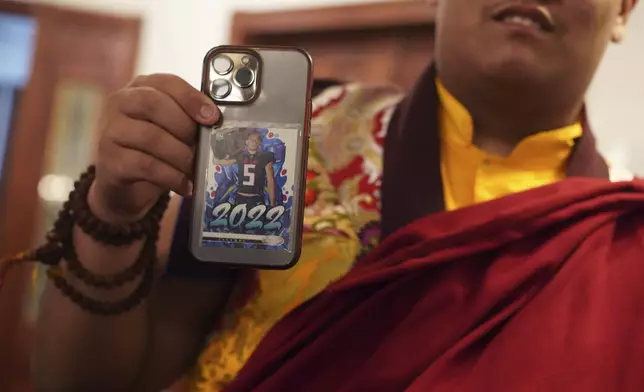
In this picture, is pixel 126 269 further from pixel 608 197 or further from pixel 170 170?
pixel 608 197

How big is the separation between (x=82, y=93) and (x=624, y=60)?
1372 millimetres

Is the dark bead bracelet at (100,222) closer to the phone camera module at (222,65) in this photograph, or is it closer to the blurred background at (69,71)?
the phone camera module at (222,65)

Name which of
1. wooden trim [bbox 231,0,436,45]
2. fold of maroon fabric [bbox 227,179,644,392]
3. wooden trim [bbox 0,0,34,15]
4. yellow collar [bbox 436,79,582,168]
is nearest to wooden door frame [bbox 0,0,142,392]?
wooden trim [bbox 0,0,34,15]

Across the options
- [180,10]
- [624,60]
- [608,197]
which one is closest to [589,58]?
[608,197]

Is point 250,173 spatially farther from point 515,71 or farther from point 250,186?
point 515,71

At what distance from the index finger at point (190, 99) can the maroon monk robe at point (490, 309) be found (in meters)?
0.18

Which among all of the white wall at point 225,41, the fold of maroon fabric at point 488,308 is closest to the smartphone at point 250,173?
the fold of maroon fabric at point 488,308

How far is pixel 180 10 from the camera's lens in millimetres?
1476

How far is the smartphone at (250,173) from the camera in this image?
403 mm

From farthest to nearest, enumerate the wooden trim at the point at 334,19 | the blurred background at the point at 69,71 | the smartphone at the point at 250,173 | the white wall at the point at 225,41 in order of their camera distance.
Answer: the blurred background at the point at 69,71
the wooden trim at the point at 334,19
the white wall at the point at 225,41
the smartphone at the point at 250,173

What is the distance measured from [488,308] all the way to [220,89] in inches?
10.6

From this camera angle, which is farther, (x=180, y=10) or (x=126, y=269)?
(x=180, y=10)

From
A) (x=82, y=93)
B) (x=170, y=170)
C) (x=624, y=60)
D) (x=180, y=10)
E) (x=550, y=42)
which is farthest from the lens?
(x=82, y=93)

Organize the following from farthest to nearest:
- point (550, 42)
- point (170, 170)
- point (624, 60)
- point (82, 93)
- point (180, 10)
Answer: point (82, 93) < point (180, 10) < point (624, 60) < point (550, 42) < point (170, 170)
